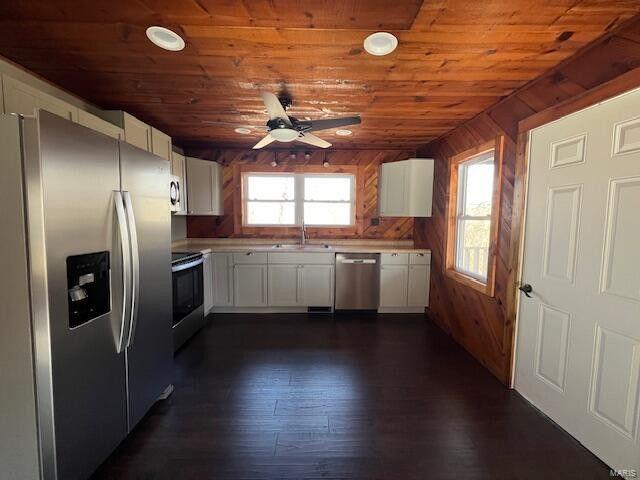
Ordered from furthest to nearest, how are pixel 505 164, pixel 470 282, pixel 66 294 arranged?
pixel 470 282 < pixel 505 164 < pixel 66 294

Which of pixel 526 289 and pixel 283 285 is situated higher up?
pixel 526 289

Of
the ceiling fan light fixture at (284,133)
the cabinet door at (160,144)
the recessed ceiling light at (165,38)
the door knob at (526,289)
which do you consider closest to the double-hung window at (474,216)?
the door knob at (526,289)

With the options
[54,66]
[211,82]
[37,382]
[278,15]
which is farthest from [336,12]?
[37,382]

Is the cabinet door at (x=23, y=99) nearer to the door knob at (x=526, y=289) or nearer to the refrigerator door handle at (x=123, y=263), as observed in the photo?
the refrigerator door handle at (x=123, y=263)

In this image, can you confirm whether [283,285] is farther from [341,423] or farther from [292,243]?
[341,423]

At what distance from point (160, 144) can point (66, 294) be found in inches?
89.3

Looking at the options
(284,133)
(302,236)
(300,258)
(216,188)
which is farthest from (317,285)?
(284,133)

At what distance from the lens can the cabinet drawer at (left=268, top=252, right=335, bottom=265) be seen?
393cm

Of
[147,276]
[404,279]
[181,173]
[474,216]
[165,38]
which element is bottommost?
[404,279]

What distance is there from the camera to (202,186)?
13.1 ft

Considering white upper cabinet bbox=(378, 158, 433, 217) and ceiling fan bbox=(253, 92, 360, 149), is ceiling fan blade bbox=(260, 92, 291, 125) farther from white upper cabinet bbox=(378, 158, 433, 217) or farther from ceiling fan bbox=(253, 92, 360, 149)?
white upper cabinet bbox=(378, 158, 433, 217)

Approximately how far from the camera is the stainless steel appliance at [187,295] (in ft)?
9.45

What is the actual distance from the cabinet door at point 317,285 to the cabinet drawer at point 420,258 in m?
1.12

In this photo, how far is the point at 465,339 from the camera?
3.05 meters
